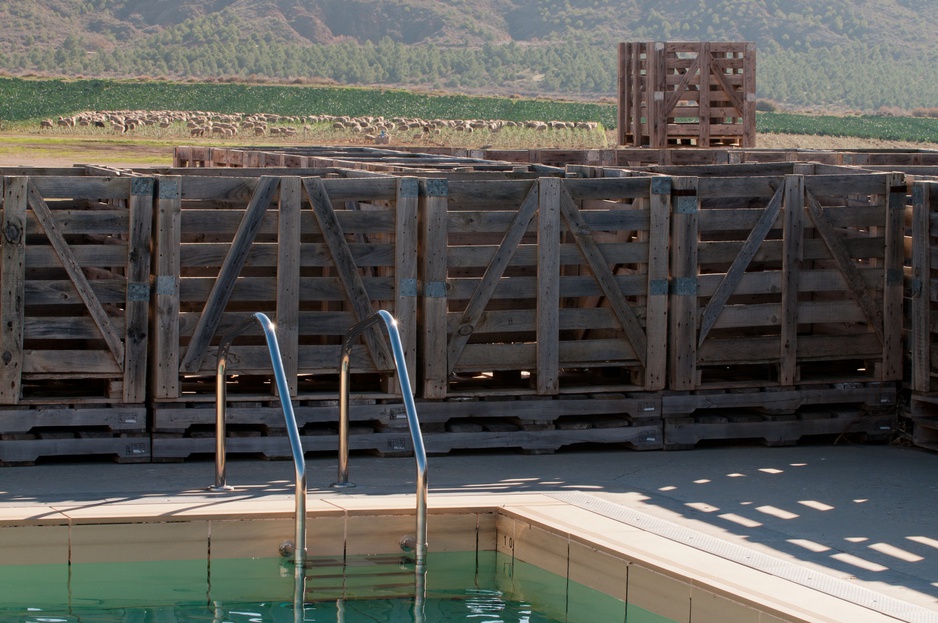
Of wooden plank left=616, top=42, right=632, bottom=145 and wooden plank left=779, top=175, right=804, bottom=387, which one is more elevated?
wooden plank left=616, top=42, right=632, bottom=145

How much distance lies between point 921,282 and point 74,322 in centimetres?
580

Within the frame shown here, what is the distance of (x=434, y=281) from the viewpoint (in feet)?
30.8

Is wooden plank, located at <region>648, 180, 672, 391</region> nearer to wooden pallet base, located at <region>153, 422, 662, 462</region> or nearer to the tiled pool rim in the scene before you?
wooden pallet base, located at <region>153, 422, 662, 462</region>

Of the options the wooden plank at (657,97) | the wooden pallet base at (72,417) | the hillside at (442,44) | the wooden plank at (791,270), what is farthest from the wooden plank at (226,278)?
the hillside at (442,44)

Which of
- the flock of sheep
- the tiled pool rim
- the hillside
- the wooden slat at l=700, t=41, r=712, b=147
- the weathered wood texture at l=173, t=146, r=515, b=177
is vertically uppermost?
the hillside

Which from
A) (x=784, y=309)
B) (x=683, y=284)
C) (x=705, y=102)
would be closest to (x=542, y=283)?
(x=683, y=284)

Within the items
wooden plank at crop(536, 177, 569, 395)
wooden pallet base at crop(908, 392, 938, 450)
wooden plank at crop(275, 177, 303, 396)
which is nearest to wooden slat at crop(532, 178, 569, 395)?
wooden plank at crop(536, 177, 569, 395)

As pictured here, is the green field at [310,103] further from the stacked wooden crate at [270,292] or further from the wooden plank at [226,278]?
the wooden plank at [226,278]

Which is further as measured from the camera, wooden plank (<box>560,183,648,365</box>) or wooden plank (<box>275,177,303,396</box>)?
wooden plank (<box>560,183,648,365</box>)

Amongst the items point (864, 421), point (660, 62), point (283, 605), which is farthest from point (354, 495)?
point (660, 62)

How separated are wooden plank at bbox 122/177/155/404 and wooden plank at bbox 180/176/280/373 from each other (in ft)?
0.94

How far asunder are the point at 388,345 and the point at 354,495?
167cm

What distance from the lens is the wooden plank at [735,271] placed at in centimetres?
986

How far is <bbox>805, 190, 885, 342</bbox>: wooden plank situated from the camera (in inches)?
395
